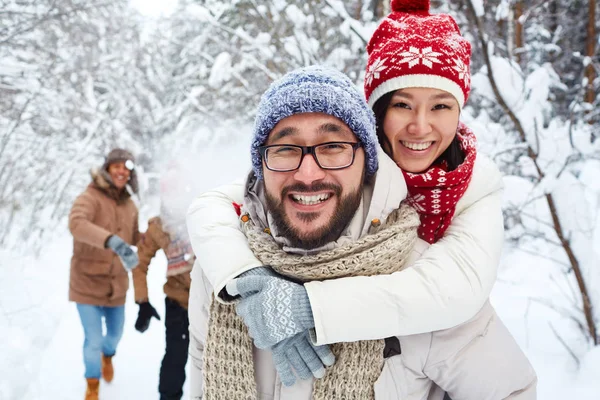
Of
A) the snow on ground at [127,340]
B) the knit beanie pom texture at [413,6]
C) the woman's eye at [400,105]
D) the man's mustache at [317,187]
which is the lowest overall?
the snow on ground at [127,340]

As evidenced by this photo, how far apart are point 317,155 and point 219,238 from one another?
499 mm

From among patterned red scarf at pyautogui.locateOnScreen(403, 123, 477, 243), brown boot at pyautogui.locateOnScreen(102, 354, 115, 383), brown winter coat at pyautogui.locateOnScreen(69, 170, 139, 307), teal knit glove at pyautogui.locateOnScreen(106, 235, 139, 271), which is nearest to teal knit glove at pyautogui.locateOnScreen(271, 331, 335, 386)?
patterned red scarf at pyautogui.locateOnScreen(403, 123, 477, 243)

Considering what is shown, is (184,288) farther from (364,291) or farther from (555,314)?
(555,314)

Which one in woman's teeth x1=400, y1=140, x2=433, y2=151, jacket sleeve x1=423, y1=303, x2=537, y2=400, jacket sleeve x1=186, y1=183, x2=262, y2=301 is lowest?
jacket sleeve x1=423, y1=303, x2=537, y2=400

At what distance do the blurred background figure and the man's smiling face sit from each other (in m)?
1.88

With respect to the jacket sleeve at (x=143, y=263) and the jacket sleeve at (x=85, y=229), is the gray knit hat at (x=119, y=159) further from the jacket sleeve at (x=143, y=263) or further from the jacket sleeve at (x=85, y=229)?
the jacket sleeve at (x=143, y=263)

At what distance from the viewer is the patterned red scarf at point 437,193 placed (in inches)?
64.6

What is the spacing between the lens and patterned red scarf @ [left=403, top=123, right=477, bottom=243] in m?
1.64

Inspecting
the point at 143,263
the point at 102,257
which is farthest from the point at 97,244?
the point at 143,263

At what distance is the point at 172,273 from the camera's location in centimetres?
313

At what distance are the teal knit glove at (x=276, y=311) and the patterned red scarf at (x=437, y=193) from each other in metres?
0.73

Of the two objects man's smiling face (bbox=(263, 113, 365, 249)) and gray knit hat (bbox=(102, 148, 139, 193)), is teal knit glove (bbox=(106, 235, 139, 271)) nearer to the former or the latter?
gray knit hat (bbox=(102, 148, 139, 193))

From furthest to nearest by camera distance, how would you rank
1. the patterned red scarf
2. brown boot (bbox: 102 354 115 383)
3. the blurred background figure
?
brown boot (bbox: 102 354 115 383), the blurred background figure, the patterned red scarf

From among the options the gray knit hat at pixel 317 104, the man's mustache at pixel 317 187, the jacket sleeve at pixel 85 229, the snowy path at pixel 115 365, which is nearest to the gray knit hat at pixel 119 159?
the jacket sleeve at pixel 85 229
